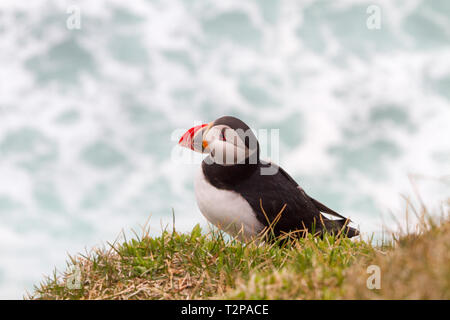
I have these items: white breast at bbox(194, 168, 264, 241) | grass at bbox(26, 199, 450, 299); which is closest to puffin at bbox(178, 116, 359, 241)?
white breast at bbox(194, 168, 264, 241)

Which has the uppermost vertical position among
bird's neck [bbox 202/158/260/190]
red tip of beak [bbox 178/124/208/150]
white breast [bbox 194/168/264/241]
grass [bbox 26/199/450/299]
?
red tip of beak [bbox 178/124/208/150]

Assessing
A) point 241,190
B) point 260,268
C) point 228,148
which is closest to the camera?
point 260,268

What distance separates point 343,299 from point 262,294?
51 cm

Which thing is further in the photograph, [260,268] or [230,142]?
[230,142]

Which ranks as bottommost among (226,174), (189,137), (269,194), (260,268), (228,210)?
(260,268)

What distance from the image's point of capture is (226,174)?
175 inches

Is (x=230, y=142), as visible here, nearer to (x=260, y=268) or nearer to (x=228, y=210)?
(x=228, y=210)

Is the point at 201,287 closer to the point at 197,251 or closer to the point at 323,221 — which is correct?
the point at 197,251

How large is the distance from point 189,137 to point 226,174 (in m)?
0.63

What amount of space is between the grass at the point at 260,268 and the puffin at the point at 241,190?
19 centimetres

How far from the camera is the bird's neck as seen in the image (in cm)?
443

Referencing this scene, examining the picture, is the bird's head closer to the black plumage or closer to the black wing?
the black plumage

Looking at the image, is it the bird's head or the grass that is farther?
the bird's head

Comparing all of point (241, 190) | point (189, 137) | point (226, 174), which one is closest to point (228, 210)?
point (241, 190)
